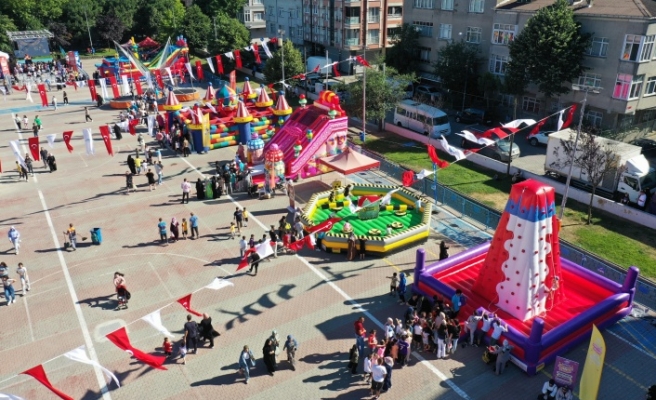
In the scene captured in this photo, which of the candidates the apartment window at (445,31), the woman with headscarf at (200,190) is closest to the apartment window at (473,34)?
the apartment window at (445,31)

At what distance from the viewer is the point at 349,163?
29.9 m

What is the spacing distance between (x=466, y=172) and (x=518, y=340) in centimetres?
1857

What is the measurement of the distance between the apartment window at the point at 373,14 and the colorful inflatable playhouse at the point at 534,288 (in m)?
45.7

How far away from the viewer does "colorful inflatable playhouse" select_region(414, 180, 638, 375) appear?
56.2 feet

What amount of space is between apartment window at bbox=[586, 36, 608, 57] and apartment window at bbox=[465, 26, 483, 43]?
10688 mm

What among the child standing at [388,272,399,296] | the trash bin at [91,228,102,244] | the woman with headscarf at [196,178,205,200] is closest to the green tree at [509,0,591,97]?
the child standing at [388,272,399,296]

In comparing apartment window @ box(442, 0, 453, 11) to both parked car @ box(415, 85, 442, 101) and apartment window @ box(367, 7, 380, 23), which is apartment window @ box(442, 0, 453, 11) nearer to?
parked car @ box(415, 85, 442, 101)

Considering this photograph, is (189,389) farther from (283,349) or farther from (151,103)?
(151,103)

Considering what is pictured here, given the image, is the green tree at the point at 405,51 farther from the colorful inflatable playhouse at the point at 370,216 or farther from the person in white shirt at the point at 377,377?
the person in white shirt at the point at 377,377

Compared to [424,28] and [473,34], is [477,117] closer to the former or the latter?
[473,34]

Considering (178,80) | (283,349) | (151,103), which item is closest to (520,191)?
(283,349)

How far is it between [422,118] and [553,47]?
1058 centimetres

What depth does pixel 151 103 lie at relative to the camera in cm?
5084

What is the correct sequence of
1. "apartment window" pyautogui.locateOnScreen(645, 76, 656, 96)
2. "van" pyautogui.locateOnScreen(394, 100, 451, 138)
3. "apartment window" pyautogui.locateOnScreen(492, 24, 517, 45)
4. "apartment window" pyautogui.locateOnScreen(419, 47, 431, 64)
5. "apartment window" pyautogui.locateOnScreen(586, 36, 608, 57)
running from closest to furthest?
"apartment window" pyautogui.locateOnScreen(645, 76, 656, 96) < "apartment window" pyautogui.locateOnScreen(586, 36, 608, 57) < "van" pyautogui.locateOnScreen(394, 100, 451, 138) < "apartment window" pyautogui.locateOnScreen(492, 24, 517, 45) < "apartment window" pyautogui.locateOnScreen(419, 47, 431, 64)
